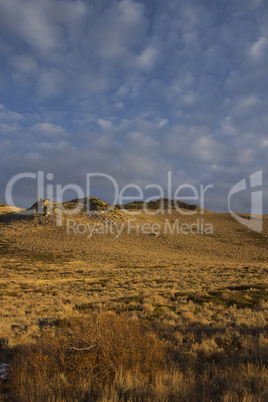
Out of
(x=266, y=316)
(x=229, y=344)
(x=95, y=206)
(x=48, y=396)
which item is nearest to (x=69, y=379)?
(x=48, y=396)

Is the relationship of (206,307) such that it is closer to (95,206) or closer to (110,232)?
(110,232)

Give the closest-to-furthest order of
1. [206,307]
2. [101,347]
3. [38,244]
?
[101,347]
[206,307]
[38,244]

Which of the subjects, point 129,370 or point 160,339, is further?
point 160,339

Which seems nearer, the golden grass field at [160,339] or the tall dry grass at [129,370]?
the tall dry grass at [129,370]

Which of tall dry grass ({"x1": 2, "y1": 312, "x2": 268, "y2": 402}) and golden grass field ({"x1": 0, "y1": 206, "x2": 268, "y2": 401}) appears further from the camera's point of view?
golden grass field ({"x1": 0, "y1": 206, "x2": 268, "y2": 401})

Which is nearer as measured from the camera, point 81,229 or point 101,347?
point 101,347

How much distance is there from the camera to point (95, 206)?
9794cm

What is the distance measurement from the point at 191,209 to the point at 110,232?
64527 mm

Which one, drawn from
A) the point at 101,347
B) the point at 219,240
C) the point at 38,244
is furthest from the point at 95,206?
the point at 101,347

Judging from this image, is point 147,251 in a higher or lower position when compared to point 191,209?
lower

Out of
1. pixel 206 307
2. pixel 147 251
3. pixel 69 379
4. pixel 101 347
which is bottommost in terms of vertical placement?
pixel 147 251

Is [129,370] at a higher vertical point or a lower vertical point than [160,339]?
higher

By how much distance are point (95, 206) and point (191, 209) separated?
5600 centimetres

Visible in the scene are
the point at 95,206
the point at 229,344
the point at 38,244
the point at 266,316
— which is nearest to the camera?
the point at 229,344
